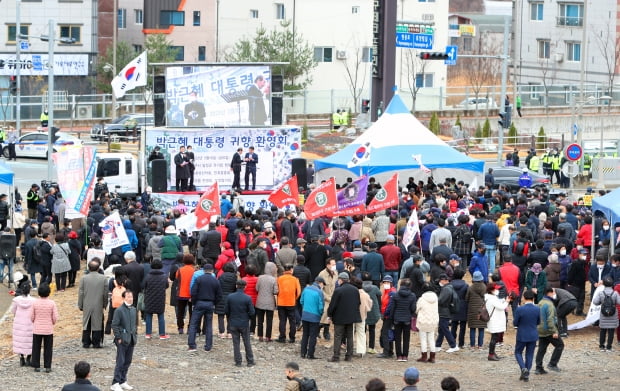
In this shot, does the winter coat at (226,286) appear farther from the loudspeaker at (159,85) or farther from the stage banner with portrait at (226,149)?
the loudspeaker at (159,85)

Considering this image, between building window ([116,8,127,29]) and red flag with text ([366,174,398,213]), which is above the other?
building window ([116,8,127,29])

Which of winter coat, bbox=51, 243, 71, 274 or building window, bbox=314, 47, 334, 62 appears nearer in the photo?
winter coat, bbox=51, 243, 71, 274

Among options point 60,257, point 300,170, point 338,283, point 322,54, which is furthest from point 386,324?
point 322,54

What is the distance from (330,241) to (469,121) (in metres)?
38.3

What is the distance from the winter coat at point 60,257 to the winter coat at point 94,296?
510cm

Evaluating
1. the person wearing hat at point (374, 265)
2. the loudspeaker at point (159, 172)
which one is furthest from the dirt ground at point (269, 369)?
the loudspeaker at point (159, 172)

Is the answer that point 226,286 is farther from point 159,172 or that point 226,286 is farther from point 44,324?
point 159,172

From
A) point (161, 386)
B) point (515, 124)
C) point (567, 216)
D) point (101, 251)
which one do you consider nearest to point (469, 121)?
point (515, 124)

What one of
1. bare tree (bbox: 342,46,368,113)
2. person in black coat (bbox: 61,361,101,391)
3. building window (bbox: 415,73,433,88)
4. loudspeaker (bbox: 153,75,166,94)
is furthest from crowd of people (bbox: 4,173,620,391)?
bare tree (bbox: 342,46,368,113)

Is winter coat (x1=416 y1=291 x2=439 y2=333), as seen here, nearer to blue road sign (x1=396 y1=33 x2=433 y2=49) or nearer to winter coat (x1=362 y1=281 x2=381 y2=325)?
winter coat (x1=362 y1=281 x2=381 y2=325)

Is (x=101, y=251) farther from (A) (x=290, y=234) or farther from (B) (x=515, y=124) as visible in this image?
(B) (x=515, y=124)

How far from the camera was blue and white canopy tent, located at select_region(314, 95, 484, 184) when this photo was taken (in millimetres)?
34156

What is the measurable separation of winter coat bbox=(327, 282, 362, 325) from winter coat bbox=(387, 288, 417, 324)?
55 cm

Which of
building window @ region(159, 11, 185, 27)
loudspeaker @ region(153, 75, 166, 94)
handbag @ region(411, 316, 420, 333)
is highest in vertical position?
building window @ region(159, 11, 185, 27)
